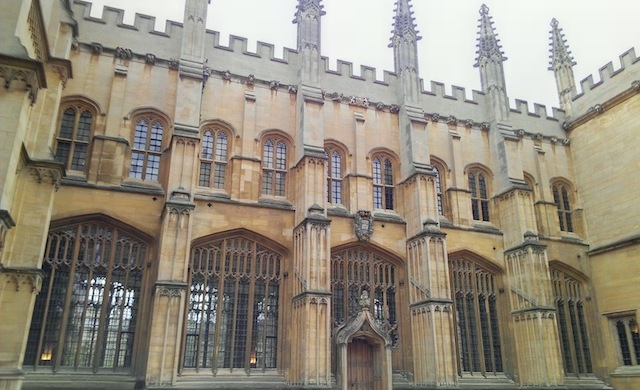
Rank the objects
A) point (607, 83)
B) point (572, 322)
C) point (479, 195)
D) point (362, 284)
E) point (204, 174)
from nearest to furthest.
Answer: point (204, 174) < point (362, 284) < point (572, 322) < point (479, 195) < point (607, 83)

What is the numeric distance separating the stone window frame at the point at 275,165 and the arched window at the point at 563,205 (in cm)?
1222

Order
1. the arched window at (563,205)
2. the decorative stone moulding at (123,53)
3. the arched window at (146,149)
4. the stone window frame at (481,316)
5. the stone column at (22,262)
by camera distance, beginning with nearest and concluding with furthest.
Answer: the stone column at (22,262) < the arched window at (146,149) < the decorative stone moulding at (123,53) < the stone window frame at (481,316) < the arched window at (563,205)

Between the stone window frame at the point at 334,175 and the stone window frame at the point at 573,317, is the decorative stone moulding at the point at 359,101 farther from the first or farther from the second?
the stone window frame at the point at 573,317

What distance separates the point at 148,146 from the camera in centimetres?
1684

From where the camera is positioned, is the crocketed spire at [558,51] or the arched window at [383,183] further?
the crocketed spire at [558,51]

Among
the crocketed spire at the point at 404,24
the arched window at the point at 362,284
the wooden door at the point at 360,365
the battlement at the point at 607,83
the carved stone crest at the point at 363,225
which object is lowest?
the wooden door at the point at 360,365

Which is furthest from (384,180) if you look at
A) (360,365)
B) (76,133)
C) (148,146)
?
(76,133)

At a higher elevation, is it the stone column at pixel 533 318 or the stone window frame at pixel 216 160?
the stone window frame at pixel 216 160

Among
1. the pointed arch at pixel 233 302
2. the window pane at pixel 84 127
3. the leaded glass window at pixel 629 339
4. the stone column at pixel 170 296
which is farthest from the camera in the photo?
the leaded glass window at pixel 629 339

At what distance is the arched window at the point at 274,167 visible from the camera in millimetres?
17984

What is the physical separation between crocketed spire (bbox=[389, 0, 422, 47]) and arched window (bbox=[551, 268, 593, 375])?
37.1 feet

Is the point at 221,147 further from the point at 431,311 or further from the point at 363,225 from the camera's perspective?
the point at 431,311

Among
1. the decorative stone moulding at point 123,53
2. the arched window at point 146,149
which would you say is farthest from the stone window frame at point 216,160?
the decorative stone moulding at point 123,53

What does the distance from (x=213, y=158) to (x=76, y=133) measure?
4282 mm
